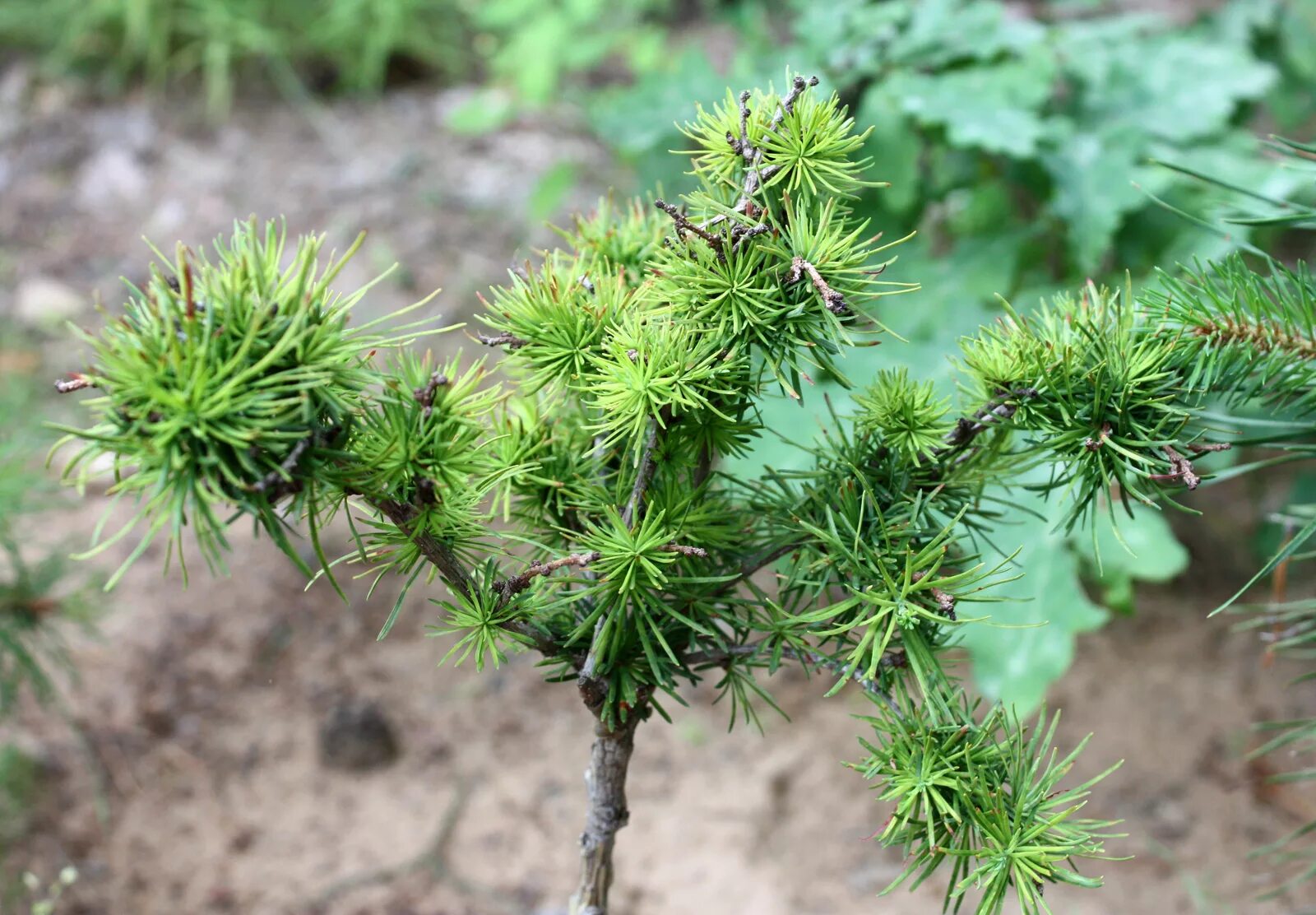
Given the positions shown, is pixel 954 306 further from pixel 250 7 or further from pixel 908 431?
pixel 250 7

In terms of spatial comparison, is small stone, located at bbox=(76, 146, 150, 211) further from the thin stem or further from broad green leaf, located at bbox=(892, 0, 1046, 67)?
the thin stem

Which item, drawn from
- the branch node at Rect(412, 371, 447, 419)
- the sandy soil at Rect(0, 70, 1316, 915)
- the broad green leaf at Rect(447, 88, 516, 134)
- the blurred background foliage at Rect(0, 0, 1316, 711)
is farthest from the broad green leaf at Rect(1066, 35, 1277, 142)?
the branch node at Rect(412, 371, 447, 419)

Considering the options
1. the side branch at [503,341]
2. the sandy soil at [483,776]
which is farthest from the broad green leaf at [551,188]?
the side branch at [503,341]

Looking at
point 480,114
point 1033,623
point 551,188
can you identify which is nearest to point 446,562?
point 1033,623

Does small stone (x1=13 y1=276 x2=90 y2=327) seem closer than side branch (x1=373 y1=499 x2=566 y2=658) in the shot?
No

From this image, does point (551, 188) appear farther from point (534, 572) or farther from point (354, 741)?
point (534, 572)
